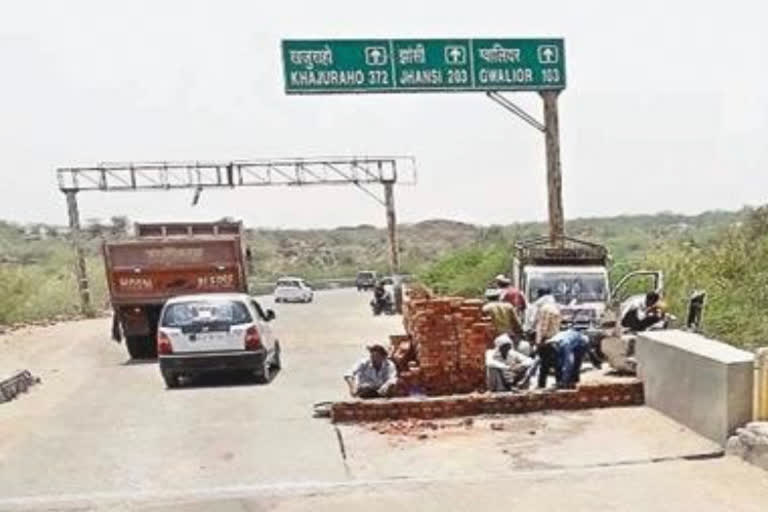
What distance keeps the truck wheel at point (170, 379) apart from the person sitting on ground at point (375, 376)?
15.5 ft

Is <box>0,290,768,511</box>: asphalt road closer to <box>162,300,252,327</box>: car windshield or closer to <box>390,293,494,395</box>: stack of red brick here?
<box>162,300,252,327</box>: car windshield

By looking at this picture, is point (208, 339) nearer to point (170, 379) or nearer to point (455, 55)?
point (170, 379)

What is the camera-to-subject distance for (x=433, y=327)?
1306cm

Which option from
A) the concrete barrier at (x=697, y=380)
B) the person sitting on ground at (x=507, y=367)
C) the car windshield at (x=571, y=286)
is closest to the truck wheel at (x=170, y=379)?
the person sitting on ground at (x=507, y=367)

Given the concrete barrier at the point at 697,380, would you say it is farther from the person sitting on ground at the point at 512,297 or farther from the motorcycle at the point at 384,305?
the motorcycle at the point at 384,305

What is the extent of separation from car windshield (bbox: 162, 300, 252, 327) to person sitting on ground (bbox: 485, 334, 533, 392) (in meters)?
5.15

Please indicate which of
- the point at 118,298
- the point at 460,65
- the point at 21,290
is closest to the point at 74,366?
the point at 118,298

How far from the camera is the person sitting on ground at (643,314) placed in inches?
584

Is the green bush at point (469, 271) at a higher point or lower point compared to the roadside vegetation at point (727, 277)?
lower

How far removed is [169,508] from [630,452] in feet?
14.5

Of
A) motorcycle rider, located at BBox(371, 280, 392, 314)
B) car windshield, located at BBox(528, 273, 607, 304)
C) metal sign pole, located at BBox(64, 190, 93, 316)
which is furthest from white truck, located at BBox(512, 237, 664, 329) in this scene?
metal sign pole, located at BBox(64, 190, 93, 316)

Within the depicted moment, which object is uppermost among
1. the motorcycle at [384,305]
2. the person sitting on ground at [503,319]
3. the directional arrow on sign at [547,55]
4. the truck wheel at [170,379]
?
the directional arrow on sign at [547,55]

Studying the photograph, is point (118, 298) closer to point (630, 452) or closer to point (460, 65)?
point (460, 65)

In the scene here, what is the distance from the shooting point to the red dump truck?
2069cm
